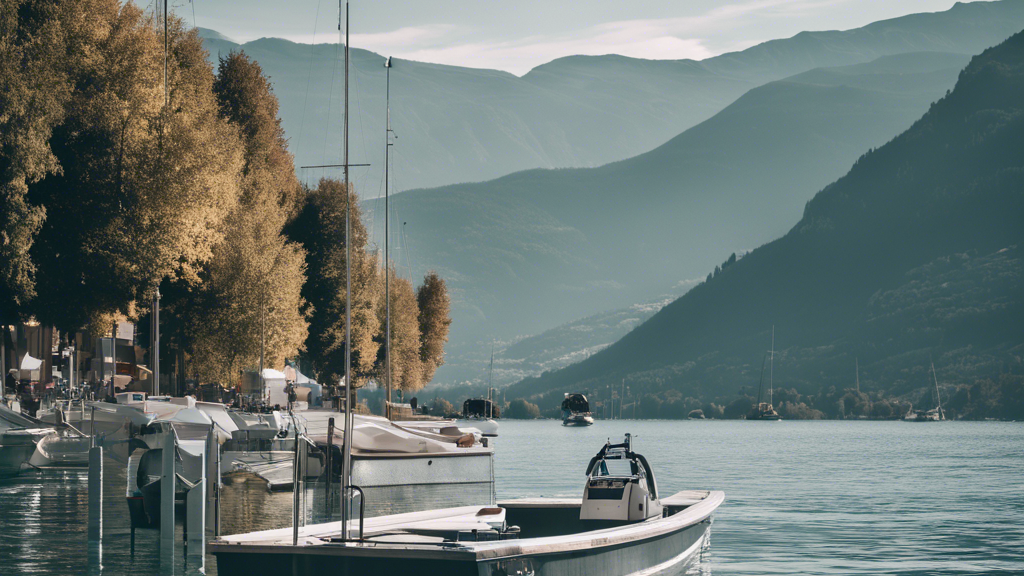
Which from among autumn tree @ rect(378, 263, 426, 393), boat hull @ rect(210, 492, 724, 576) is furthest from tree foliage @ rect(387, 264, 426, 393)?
boat hull @ rect(210, 492, 724, 576)

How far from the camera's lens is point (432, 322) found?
118312 millimetres

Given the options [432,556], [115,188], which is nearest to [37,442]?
[115,188]

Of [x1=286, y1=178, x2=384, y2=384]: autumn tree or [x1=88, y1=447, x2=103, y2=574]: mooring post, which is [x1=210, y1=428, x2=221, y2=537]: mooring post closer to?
[x1=88, y1=447, x2=103, y2=574]: mooring post

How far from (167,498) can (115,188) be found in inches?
838

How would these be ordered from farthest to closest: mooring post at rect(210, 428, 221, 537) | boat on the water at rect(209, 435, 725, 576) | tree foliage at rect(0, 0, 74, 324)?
1. tree foliage at rect(0, 0, 74, 324)
2. mooring post at rect(210, 428, 221, 537)
3. boat on the water at rect(209, 435, 725, 576)

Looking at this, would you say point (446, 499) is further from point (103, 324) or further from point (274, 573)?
point (274, 573)

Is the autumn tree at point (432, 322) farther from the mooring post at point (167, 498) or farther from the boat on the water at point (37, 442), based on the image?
the mooring post at point (167, 498)

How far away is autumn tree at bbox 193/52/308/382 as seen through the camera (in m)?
58.4

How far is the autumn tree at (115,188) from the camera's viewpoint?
41.7m

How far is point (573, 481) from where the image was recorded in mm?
66000

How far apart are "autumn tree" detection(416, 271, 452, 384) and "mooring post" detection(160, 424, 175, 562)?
92.3m

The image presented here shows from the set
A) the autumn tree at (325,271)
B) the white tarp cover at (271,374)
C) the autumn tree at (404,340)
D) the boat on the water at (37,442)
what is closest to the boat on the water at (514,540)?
the boat on the water at (37,442)

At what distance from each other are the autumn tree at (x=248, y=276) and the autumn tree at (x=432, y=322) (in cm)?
4882

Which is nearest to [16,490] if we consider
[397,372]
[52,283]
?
[52,283]
